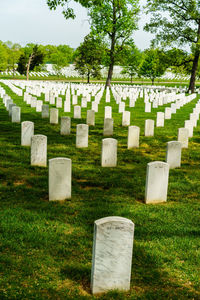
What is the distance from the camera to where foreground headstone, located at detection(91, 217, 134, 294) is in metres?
3.34

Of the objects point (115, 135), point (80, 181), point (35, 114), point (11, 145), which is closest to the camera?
point (80, 181)

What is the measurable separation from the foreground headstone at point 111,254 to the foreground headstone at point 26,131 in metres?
6.41

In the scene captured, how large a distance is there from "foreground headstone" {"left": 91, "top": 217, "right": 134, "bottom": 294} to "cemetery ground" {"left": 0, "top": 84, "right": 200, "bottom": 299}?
0.41 feet

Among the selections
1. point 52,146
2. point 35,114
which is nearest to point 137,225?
point 52,146

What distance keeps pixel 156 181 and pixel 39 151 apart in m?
3.03

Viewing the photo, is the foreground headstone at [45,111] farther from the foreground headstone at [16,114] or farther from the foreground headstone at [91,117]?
the foreground headstone at [91,117]

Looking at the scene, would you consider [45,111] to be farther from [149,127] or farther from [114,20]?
[114,20]

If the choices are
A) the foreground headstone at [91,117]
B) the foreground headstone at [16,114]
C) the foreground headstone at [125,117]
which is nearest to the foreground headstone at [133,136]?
the foreground headstone at [125,117]

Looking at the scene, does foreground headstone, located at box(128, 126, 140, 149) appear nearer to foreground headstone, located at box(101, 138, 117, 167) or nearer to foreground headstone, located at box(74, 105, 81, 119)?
foreground headstone, located at box(101, 138, 117, 167)

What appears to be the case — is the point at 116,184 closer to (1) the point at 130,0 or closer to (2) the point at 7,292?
(2) the point at 7,292

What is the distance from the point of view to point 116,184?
6.93 meters

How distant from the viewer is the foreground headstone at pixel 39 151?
7653mm

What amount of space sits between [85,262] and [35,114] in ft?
41.3

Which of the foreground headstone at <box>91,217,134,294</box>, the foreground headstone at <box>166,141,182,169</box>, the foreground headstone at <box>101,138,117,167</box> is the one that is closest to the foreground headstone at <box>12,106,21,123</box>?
the foreground headstone at <box>101,138,117,167</box>
